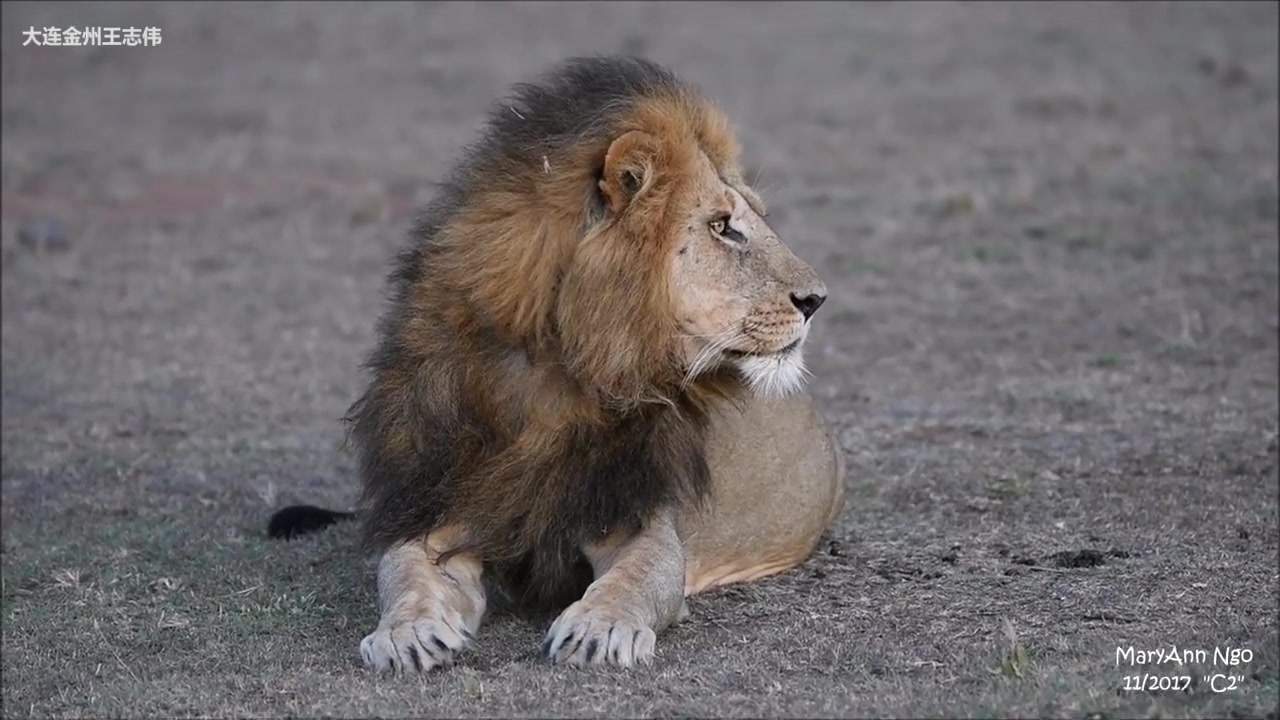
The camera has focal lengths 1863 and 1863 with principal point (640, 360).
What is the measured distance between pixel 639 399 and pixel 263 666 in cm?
117

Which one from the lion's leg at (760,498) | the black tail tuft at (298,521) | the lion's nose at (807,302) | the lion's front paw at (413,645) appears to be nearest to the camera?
the lion's front paw at (413,645)

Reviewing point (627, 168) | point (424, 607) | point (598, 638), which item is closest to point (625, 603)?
point (598, 638)

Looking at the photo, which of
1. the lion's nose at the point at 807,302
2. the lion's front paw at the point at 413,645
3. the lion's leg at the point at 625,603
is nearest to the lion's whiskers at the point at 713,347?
the lion's nose at the point at 807,302

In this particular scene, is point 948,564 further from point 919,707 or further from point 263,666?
point 263,666

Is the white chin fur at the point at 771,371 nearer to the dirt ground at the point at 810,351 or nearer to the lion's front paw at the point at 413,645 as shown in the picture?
the dirt ground at the point at 810,351

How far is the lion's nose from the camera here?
479 cm

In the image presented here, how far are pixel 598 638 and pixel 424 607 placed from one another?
1.47ft

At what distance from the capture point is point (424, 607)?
4574 mm

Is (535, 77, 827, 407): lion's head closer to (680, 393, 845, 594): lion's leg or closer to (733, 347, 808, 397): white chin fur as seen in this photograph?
(733, 347, 808, 397): white chin fur

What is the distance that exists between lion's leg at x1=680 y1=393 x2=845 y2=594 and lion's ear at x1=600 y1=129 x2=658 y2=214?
107 cm

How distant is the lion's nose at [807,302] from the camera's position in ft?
15.7

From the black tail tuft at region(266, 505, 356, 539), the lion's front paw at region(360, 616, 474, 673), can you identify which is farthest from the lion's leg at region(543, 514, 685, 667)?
→ the black tail tuft at region(266, 505, 356, 539)

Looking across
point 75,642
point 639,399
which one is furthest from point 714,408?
point 75,642

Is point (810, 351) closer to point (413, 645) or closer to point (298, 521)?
point (298, 521)
